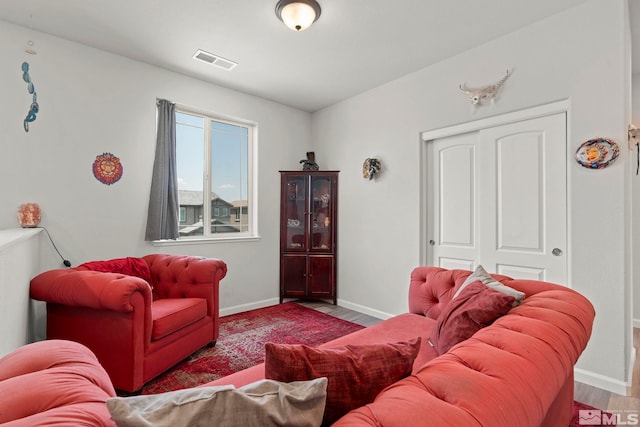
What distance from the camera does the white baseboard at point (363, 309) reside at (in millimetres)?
3702

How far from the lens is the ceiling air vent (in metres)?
3.02

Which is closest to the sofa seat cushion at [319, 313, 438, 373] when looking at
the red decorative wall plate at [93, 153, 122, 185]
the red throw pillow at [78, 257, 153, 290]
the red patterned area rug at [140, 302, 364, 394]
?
the red patterned area rug at [140, 302, 364, 394]

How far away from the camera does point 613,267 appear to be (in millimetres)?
2156

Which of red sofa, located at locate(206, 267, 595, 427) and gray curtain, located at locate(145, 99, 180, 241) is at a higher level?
gray curtain, located at locate(145, 99, 180, 241)

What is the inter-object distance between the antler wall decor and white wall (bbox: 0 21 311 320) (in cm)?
276

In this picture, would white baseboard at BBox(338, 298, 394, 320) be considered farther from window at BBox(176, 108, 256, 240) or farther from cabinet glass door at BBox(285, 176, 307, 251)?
window at BBox(176, 108, 256, 240)

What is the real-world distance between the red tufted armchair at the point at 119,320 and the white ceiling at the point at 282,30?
199cm

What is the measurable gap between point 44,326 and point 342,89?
3.81 meters

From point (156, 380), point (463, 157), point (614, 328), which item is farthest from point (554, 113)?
point (156, 380)

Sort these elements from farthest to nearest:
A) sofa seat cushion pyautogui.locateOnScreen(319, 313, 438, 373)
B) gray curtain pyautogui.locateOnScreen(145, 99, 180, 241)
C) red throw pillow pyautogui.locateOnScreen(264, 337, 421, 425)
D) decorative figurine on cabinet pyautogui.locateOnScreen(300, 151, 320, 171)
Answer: decorative figurine on cabinet pyautogui.locateOnScreen(300, 151, 320, 171) < gray curtain pyautogui.locateOnScreen(145, 99, 180, 241) < sofa seat cushion pyautogui.locateOnScreen(319, 313, 438, 373) < red throw pillow pyautogui.locateOnScreen(264, 337, 421, 425)

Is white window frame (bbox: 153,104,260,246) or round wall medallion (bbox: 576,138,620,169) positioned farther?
white window frame (bbox: 153,104,260,246)

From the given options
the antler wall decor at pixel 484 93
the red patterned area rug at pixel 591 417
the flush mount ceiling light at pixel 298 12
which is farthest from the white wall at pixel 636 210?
the flush mount ceiling light at pixel 298 12

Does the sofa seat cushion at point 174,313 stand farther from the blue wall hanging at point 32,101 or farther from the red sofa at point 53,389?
the blue wall hanging at point 32,101

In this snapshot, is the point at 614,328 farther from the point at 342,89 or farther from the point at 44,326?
the point at 44,326
